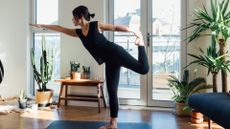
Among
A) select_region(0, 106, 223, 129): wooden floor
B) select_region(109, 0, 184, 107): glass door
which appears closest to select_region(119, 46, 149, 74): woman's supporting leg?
select_region(0, 106, 223, 129): wooden floor

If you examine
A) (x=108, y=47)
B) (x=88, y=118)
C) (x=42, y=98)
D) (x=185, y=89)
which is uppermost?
(x=108, y=47)

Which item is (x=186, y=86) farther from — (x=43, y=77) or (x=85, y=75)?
(x=43, y=77)

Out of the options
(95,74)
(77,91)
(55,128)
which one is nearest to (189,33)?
(95,74)

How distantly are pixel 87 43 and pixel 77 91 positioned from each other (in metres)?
1.98

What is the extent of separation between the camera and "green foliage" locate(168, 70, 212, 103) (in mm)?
4340

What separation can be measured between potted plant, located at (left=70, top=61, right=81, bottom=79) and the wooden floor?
529mm

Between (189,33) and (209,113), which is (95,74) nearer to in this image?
(189,33)

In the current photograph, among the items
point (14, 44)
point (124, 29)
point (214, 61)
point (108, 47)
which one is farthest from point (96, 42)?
point (14, 44)

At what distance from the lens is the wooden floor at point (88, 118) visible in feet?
12.7

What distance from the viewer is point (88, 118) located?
4.25 meters

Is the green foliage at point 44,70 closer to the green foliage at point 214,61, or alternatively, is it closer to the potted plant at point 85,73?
the potted plant at point 85,73

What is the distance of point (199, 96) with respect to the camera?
295 centimetres

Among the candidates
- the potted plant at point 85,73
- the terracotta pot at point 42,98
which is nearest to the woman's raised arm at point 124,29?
the potted plant at point 85,73

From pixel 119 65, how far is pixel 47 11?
2810 millimetres
